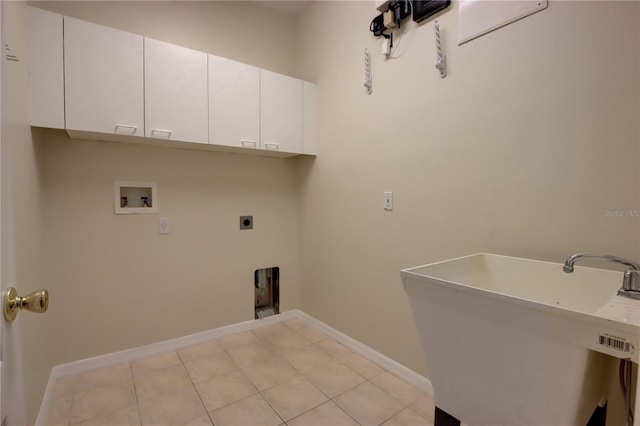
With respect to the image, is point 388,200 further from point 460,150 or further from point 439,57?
point 439,57

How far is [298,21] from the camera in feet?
9.16

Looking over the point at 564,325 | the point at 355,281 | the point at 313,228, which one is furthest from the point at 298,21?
the point at 564,325

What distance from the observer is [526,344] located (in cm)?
81

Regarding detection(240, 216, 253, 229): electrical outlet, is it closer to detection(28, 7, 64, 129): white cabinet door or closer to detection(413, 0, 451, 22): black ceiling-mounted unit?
detection(28, 7, 64, 129): white cabinet door

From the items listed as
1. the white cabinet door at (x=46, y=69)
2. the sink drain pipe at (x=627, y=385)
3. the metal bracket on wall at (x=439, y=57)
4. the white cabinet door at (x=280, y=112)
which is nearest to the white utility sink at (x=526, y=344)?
the sink drain pipe at (x=627, y=385)

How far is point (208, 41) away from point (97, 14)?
709mm

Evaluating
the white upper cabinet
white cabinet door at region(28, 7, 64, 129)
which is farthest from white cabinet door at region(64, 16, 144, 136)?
the white upper cabinet

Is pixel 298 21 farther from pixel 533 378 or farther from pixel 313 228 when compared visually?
pixel 533 378

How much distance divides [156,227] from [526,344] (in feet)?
7.49

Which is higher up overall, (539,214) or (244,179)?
(244,179)

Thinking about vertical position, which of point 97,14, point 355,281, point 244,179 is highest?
point 97,14

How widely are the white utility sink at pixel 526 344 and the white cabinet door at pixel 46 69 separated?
1.99m

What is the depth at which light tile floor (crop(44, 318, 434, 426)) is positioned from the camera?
1.60m

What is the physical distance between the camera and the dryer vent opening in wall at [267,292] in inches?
108
